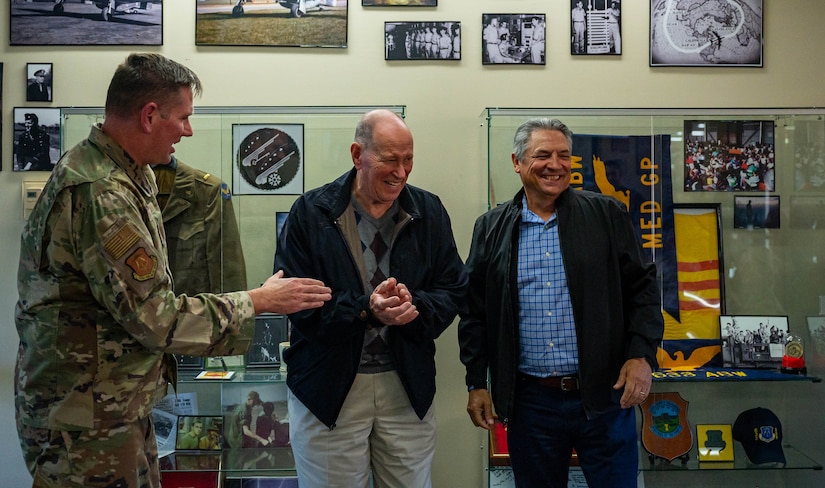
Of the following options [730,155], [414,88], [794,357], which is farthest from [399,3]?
[794,357]

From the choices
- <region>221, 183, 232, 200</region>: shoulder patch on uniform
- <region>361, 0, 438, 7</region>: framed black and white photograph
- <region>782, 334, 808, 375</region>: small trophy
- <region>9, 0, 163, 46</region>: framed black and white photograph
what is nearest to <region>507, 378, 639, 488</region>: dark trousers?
<region>782, 334, 808, 375</region>: small trophy

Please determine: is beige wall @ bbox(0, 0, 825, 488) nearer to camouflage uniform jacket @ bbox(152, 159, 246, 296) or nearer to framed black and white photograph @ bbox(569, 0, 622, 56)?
framed black and white photograph @ bbox(569, 0, 622, 56)

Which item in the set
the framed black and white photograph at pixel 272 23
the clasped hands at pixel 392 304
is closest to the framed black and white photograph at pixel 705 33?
the framed black and white photograph at pixel 272 23

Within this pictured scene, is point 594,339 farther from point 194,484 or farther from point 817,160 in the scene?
point 194,484

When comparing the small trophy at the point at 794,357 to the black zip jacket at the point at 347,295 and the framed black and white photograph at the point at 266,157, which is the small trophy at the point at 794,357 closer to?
the black zip jacket at the point at 347,295

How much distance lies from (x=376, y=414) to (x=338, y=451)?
16 centimetres

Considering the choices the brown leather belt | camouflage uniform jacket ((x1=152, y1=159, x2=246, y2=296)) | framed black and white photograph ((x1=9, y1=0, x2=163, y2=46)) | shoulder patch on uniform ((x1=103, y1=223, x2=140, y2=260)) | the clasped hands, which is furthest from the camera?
framed black and white photograph ((x1=9, y1=0, x2=163, y2=46))

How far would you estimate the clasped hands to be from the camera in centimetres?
Result: 226

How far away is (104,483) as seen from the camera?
6.23 feet

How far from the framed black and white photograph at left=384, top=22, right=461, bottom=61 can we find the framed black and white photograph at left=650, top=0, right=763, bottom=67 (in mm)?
951

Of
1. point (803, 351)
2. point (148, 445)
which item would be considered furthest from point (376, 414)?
point (803, 351)

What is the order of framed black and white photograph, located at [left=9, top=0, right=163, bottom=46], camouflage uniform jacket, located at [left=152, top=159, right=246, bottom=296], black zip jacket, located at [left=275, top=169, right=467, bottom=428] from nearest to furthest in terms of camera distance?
1. black zip jacket, located at [left=275, top=169, right=467, bottom=428]
2. camouflage uniform jacket, located at [left=152, top=159, right=246, bottom=296]
3. framed black and white photograph, located at [left=9, top=0, right=163, bottom=46]

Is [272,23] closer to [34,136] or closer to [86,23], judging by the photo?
[86,23]

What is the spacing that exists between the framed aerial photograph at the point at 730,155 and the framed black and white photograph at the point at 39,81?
114 inches
